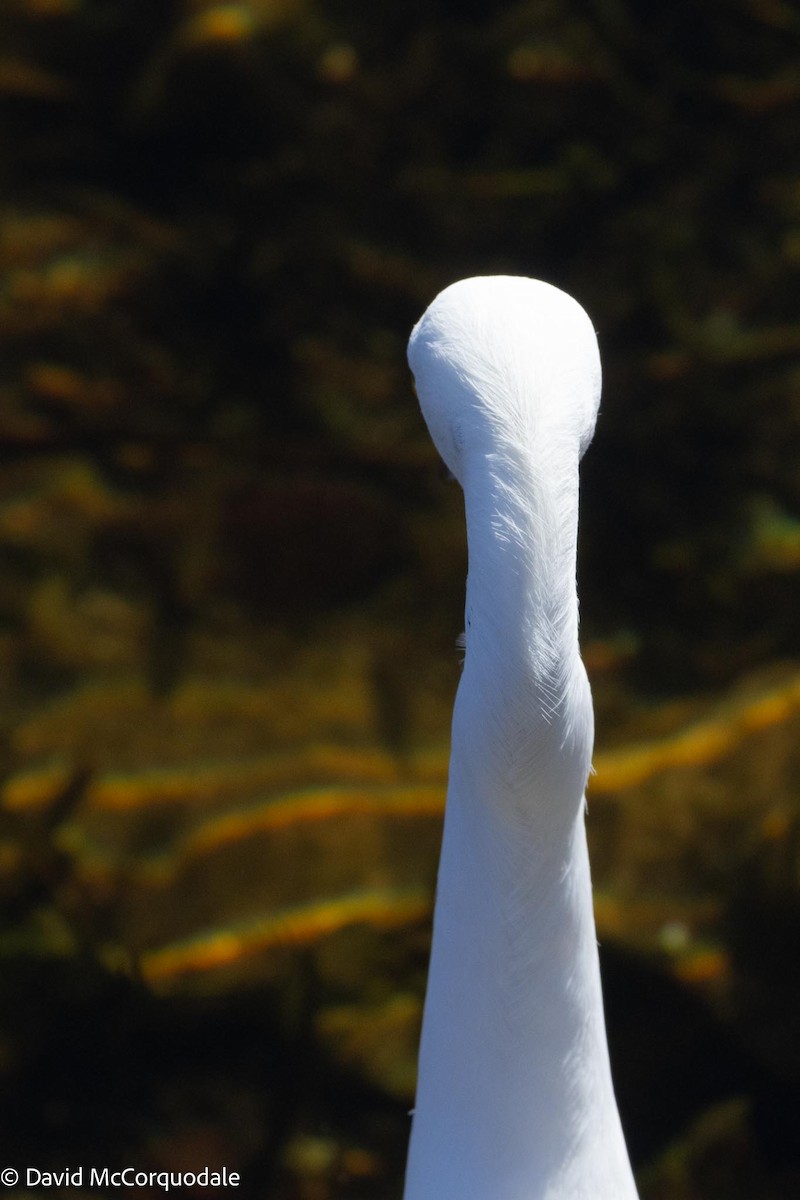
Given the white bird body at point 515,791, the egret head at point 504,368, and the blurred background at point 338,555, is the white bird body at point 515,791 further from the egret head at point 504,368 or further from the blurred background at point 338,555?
the blurred background at point 338,555

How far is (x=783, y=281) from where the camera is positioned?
257 cm

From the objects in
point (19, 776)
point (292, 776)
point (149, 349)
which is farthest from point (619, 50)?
point (19, 776)

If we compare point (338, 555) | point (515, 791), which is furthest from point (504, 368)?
point (338, 555)

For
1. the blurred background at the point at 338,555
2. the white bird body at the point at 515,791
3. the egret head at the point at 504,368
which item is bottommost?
the white bird body at the point at 515,791

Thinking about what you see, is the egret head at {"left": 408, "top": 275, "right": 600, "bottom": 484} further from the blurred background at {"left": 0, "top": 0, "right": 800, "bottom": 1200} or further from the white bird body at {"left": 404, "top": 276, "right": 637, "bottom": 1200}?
the blurred background at {"left": 0, "top": 0, "right": 800, "bottom": 1200}

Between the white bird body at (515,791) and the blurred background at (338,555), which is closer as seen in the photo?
the white bird body at (515,791)

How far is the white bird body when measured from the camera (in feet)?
2.39

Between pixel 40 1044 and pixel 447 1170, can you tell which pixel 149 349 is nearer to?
pixel 40 1044

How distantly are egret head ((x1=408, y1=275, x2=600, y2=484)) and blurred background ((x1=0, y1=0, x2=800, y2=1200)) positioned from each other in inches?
56.3

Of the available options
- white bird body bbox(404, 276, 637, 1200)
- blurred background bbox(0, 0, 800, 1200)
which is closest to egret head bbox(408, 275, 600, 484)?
white bird body bbox(404, 276, 637, 1200)

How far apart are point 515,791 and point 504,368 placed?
0.25 metres

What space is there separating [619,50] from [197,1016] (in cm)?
201

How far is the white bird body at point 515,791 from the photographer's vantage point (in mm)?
729

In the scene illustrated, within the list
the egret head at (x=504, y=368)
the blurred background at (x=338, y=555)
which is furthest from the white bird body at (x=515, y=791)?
the blurred background at (x=338, y=555)
